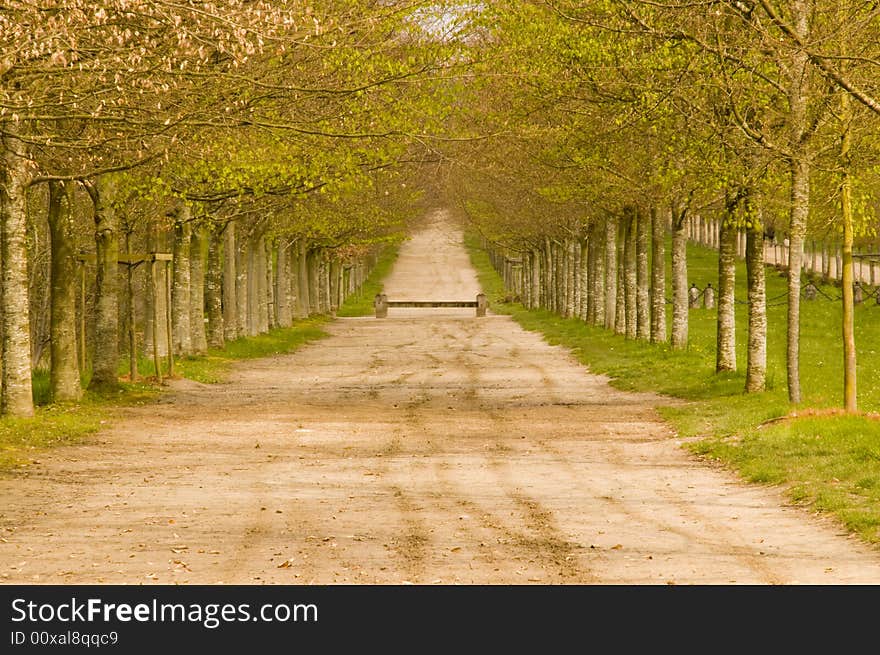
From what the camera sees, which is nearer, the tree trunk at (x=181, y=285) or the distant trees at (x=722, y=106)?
the distant trees at (x=722, y=106)

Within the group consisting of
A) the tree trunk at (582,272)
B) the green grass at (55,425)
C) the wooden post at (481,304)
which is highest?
the tree trunk at (582,272)

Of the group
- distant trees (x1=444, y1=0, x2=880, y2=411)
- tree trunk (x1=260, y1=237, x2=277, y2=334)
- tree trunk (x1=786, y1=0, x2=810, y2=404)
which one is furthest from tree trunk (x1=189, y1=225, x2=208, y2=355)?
tree trunk (x1=786, y1=0, x2=810, y2=404)

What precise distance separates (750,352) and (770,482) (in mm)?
8924

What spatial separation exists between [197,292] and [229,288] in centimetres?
476

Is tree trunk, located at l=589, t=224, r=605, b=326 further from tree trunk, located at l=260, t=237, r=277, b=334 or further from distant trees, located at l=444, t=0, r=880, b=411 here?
distant trees, located at l=444, t=0, r=880, b=411

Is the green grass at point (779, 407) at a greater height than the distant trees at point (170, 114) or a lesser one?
lesser

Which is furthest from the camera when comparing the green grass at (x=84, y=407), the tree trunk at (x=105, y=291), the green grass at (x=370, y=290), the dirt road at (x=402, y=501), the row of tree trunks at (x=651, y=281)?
the green grass at (x=370, y=290)

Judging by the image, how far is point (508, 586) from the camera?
30.0 feet

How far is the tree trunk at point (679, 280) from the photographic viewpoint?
33031 millimetres

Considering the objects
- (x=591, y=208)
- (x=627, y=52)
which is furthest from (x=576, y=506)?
(x=591, y=208)

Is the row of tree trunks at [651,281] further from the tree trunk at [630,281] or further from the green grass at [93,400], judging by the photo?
the green grass at [93,400]

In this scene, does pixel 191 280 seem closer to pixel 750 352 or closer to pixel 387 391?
pixel 387 391

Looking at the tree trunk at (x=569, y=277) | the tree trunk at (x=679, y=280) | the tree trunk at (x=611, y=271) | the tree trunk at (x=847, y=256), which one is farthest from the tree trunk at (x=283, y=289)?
the tree trunk at (x=847, y=256)

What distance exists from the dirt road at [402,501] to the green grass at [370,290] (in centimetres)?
5296
